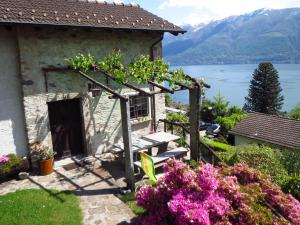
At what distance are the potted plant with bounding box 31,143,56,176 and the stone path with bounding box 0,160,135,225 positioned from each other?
238mm

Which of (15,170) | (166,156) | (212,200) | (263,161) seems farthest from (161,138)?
(212,200)

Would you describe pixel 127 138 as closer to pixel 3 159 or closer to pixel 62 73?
pixel 62 73

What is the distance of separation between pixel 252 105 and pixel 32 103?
4008cm

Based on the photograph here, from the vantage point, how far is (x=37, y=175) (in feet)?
34.0

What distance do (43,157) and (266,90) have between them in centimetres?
3954

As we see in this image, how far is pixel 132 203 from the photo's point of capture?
8469 mm

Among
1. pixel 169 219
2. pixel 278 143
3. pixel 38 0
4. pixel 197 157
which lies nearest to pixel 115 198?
pixel 169 219

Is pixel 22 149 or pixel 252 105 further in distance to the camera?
pixel 252 105

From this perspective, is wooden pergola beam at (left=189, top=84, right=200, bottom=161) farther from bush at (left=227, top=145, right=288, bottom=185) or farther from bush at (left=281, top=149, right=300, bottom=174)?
bush at (left=281, top=149, right=300, bottom=174)

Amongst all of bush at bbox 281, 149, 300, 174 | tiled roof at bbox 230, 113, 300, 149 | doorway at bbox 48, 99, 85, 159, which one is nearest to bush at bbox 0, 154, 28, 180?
doorway at bbox 48, 99, 85, 159

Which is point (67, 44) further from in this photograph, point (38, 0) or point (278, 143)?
point (278, 143)

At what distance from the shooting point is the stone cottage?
10.1 m

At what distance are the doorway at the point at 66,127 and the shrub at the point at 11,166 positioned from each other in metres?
1.65

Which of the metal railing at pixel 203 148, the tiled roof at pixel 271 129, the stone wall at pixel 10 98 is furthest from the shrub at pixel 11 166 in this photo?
the tiled roof at pixel 271 129
